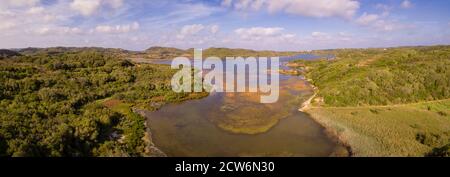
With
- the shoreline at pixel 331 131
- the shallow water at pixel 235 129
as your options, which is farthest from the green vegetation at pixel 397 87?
the shallow water at pixel 235 129

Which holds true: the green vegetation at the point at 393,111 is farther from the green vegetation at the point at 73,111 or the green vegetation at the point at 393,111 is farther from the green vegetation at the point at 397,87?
the green vegetation at the point at 73,111

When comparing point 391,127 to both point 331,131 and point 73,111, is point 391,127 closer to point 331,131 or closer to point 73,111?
point 331,131

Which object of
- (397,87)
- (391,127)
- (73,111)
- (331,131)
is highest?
(397,87)

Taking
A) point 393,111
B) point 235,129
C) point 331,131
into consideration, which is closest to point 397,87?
point 393,111

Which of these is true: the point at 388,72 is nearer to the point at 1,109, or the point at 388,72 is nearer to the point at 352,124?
the point at 352,124

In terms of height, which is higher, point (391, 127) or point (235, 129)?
point (391, 127)

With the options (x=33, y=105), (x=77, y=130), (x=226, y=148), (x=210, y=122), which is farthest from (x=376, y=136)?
(x=33, y=105)
